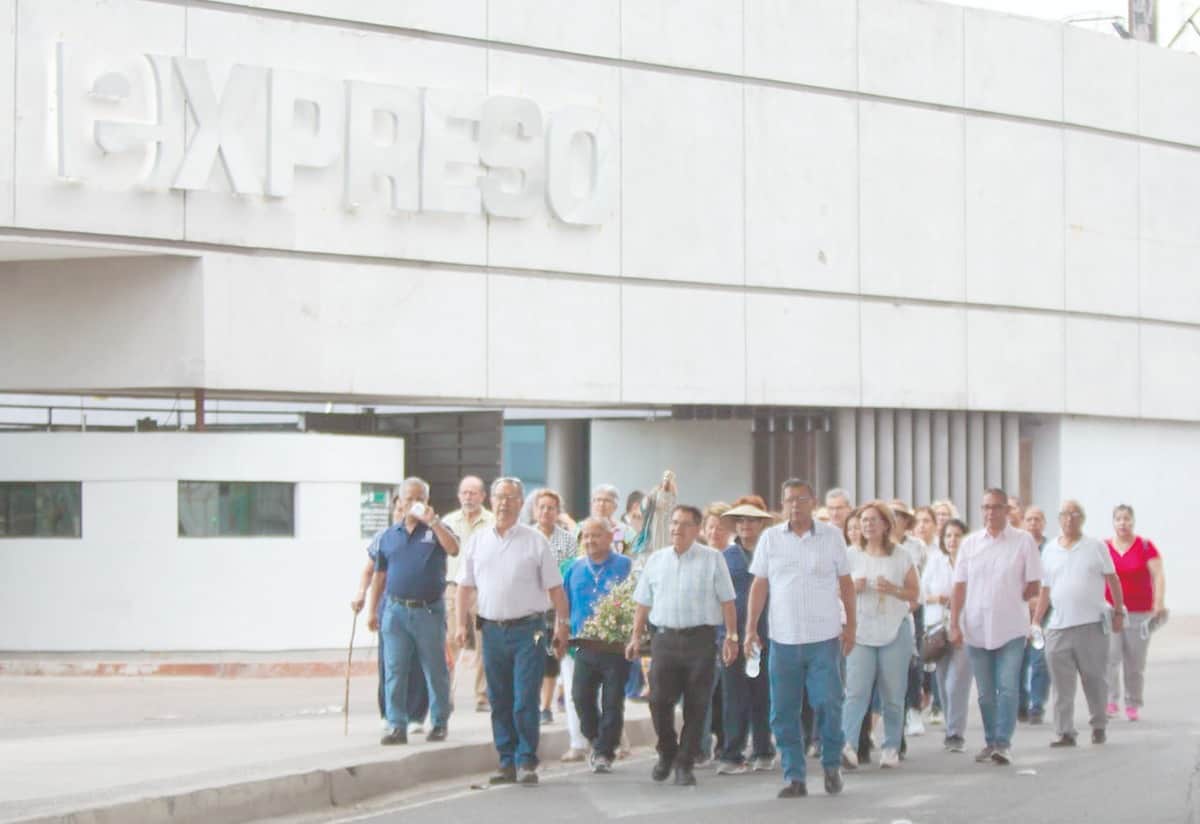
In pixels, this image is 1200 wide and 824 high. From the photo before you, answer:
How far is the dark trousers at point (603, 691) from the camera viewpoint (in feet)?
46.6

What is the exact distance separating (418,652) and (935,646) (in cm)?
403

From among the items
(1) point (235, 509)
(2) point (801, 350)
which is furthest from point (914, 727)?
(2) point (801, 350)

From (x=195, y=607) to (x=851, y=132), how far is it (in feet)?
37.2

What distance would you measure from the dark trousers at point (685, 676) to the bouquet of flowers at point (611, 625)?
48 centimetres

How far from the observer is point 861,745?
15062 millimetres

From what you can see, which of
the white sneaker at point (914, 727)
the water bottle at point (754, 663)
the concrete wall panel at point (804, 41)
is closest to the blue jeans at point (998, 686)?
the white sneaker at point (914, 727)

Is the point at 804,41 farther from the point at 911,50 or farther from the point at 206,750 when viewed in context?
the point at 206,750

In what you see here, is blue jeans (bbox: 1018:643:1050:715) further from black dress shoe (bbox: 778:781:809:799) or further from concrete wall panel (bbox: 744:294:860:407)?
concrete wall panel (bbox: 744:294:860:407)

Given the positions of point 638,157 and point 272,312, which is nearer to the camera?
point 272,312

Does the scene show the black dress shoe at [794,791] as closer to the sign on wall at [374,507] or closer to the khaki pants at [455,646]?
the khaki pants at [455,646]

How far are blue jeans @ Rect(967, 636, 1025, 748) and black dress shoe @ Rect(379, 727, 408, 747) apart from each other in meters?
4.01

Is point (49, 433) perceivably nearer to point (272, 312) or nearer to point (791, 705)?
point (272, 312)

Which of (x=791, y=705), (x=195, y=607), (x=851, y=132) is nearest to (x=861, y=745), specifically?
(x=791, y=705)

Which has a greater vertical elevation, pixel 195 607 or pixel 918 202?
pixel 918 202
